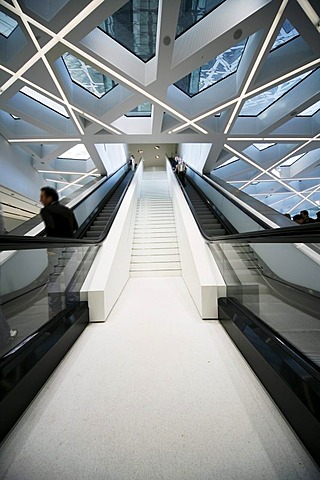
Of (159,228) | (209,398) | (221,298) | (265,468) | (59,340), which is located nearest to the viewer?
(265,468)

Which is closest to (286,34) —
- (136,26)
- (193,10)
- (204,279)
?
(193,10)

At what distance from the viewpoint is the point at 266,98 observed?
9.57 meters

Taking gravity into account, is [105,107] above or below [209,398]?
above

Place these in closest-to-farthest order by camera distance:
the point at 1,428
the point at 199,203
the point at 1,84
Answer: the point at 1,428 → the point at 1,84 → the point at 199,203

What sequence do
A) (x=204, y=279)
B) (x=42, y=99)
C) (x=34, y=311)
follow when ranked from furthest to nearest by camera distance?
(x=42, y=99)
(x=204, y=279)
(x=34, y=311)

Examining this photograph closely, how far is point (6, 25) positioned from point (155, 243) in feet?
21.6

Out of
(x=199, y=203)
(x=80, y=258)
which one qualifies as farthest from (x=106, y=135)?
(x=80, y=258)

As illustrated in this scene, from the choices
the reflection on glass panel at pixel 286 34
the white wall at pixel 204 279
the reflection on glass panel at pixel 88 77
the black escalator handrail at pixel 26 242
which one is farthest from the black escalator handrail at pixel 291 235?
the reflection on glass panel at pixel 88 77

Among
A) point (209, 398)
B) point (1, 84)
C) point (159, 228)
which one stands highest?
point (1, 84)

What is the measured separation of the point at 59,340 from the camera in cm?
205

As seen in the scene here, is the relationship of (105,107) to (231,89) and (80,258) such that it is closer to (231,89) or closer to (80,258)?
(231,89)

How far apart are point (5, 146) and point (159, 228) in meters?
7.39

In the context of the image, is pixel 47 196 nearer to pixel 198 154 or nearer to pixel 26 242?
pixel 26 242

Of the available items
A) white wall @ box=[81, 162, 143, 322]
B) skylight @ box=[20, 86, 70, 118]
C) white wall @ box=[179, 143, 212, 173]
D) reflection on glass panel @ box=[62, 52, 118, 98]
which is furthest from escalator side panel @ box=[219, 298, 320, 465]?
white wall @ box=[179, 143, 212, 173]
